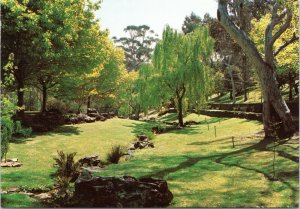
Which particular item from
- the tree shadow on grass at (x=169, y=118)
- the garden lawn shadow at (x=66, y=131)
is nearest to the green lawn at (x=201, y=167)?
the garden lawn shadow at (x=66, y=131)

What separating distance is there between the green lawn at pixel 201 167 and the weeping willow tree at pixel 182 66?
10593 millimetres

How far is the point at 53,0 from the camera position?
25812 mm

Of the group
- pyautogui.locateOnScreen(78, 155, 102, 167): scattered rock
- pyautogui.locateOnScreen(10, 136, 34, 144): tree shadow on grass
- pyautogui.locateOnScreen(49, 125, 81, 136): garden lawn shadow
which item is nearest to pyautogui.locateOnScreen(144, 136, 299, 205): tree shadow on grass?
pyautogui.locateOnScreen(78, 155, 102, 167): scattered rock

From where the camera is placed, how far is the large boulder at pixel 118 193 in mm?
8648

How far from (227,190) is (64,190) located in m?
4.57

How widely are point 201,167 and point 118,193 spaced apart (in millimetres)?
6389

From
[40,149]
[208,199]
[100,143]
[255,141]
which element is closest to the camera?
[208,199]

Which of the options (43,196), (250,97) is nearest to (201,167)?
(43,196)

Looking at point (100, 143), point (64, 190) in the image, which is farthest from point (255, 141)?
point (64, 190)

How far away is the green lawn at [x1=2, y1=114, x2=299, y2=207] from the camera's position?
9.84 m

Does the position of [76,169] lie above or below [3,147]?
below

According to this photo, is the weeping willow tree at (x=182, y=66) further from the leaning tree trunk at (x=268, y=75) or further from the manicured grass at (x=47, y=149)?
the leaning tree trunk at (x=268, y=75)

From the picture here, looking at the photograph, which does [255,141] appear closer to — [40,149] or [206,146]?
[206,146]

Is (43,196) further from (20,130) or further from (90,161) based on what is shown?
(90,161)
